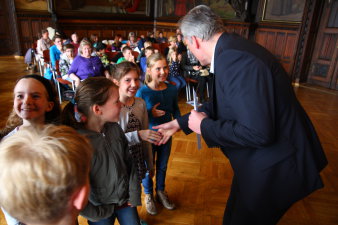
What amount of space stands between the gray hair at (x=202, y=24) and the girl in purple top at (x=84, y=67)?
3563mm

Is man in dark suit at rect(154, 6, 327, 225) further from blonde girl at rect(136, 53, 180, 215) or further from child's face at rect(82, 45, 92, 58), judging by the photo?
child's face at rect(82, 45, 92, 58)

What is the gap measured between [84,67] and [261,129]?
4.11 metres

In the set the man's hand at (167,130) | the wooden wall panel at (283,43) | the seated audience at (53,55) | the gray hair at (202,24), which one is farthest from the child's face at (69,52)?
the wooden wall panel at (283,43)

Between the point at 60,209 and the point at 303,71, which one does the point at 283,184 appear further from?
the point at 303,71

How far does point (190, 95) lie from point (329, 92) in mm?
4545

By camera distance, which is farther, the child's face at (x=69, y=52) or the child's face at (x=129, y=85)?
the child's face at (x=69, y=52)

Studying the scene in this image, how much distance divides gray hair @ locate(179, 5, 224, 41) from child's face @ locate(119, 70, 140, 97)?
28.9 inches

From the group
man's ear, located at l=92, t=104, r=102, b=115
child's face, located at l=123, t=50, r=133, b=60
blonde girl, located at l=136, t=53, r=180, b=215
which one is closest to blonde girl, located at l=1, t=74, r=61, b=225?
man's ear, located at l=92, t=104, r=102, b=115

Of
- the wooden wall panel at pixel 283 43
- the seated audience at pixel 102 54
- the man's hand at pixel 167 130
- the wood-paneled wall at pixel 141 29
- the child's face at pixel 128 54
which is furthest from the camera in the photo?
the wood-paneled wall at pixel 141 29

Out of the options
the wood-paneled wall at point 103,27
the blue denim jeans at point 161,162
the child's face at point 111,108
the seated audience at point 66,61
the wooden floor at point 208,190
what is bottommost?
the wooden floor at point 208,190

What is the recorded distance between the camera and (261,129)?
4.20 ft

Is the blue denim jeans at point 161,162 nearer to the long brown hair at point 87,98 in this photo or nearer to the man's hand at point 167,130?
the man's hand at point 167,130

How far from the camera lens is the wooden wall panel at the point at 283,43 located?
29.1 feet

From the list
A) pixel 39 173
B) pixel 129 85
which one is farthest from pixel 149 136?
pixel 39 173
